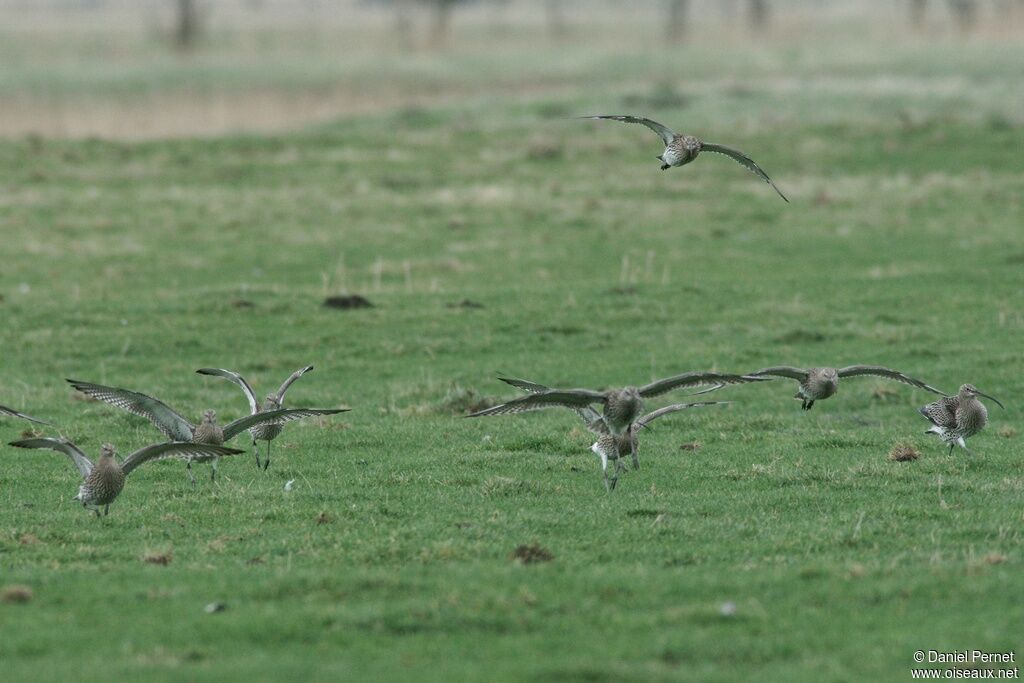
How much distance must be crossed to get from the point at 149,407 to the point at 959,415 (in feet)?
27.4

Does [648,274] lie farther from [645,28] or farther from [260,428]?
[645,28]

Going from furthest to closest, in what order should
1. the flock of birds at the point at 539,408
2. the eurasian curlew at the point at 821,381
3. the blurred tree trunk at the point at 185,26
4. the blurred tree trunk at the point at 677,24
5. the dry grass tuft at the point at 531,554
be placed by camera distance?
the blurred tree trunk at the point at 677,24 → the blurred tree trunk at the point at 185,26 → the eurasian curlew at the point at 821,381 → the flock of birds at the point at 539,408 → the dry grass tuft at the point at 531,554

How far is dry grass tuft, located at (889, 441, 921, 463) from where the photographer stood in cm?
1563

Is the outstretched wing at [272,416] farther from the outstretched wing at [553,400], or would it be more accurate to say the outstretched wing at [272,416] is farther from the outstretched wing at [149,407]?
the outstretched wing at [553,400]

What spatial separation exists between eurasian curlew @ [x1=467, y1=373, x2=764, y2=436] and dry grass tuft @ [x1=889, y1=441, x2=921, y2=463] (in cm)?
393

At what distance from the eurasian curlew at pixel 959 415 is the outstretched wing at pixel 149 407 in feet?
25.8

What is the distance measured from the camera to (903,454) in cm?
1566

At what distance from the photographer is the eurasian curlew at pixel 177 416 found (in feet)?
39.5

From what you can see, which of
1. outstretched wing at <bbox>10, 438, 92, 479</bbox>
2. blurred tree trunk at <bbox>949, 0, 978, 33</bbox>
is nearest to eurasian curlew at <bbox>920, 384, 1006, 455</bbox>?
outstretched wing at <bbox>10, 438, 92, 479</bbox>

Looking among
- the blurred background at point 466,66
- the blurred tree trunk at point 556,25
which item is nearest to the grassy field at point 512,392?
the blurred background at point 466,66

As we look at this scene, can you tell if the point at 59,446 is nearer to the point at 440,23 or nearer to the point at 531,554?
the point at 531,554

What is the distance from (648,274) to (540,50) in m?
71.1

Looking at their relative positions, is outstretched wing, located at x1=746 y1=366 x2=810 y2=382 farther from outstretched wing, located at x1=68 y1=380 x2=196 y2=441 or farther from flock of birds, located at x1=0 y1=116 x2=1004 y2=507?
outstretched wing, located at x1=68 y1=380 x2=196 y2=441

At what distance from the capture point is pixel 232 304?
2600 centimetres
